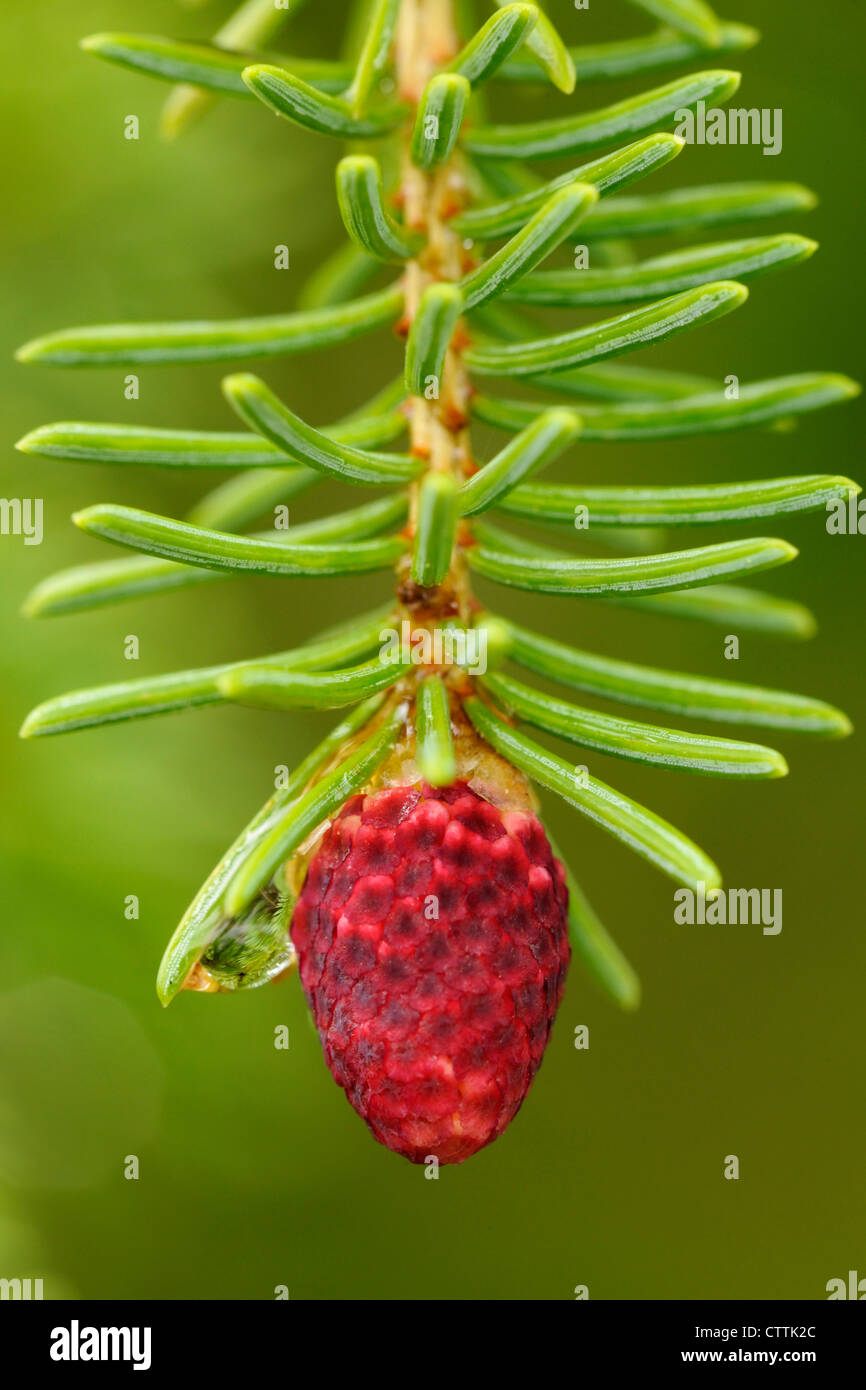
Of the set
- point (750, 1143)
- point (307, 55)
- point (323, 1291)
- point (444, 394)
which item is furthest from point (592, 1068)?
point (307, 55)

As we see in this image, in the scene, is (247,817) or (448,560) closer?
(448,560)

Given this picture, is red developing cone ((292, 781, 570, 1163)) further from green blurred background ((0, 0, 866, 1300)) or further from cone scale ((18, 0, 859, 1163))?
green blurred background ((0, 0, 866, 1300))

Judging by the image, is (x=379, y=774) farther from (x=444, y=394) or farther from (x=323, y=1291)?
(x=323, y=1291)

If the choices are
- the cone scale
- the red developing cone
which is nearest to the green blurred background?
the cone scale

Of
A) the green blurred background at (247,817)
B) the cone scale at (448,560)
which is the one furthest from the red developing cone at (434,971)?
the green blurred background at (247,817)

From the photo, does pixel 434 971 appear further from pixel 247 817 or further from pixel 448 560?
pixel 247 817

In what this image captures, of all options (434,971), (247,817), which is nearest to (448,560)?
(434,971)
